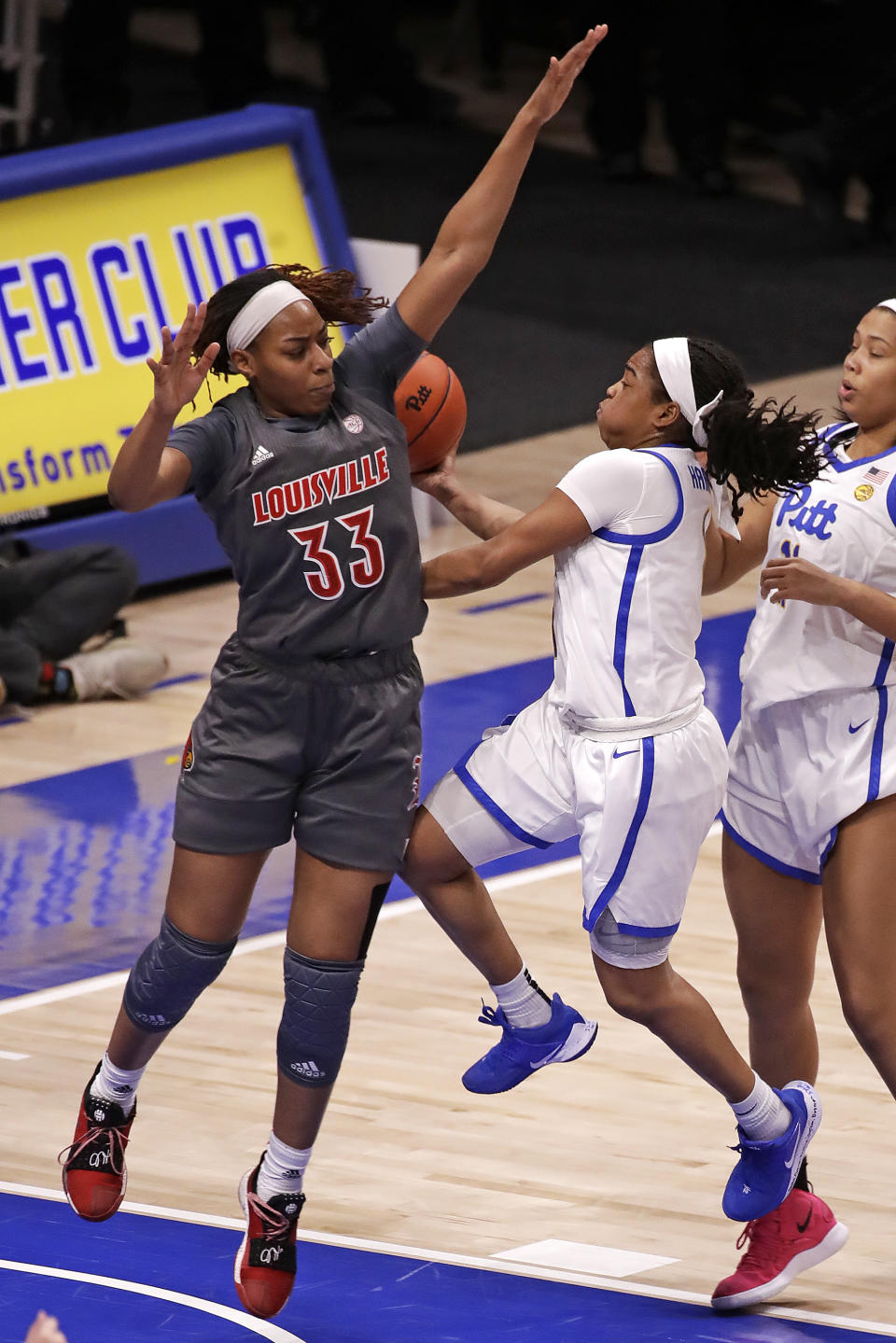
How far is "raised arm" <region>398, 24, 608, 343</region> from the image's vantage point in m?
4.46

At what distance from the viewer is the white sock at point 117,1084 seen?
15.1ft

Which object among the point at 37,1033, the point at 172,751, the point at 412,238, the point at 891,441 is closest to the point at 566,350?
the point at 412,238

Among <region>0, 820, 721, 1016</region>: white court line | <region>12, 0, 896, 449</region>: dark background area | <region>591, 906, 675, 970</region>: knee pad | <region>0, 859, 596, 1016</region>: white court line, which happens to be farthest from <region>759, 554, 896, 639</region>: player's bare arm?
<region>12, 0, 896, 449</region>: dark background area

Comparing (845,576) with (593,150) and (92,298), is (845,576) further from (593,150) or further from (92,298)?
(593,150)

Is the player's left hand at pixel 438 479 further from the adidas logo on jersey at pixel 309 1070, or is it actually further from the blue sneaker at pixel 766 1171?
the blue sneaker at pixel 766 1171

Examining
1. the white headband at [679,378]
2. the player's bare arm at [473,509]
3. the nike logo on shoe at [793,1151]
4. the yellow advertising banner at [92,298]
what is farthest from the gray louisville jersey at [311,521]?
the yellow advertising banner at [92,298]

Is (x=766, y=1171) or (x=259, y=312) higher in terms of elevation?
(x=259, y=312)

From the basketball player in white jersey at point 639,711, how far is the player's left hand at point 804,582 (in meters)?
0.15

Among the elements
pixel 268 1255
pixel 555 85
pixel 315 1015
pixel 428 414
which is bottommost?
pixel 268 1255

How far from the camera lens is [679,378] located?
4402mm

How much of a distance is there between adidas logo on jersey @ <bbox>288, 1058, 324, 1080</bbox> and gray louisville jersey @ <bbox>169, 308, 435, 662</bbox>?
0.73 meters

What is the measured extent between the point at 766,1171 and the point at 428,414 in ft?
5.11

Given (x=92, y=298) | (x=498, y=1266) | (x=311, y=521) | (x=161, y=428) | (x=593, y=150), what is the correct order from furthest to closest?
(x=593, y=150) < (x=92, y=298) < (x=498, y=1266) < (x=311, y=521) < (x=161, y=428)

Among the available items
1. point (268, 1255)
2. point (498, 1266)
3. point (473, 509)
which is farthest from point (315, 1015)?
point (473, 509)
